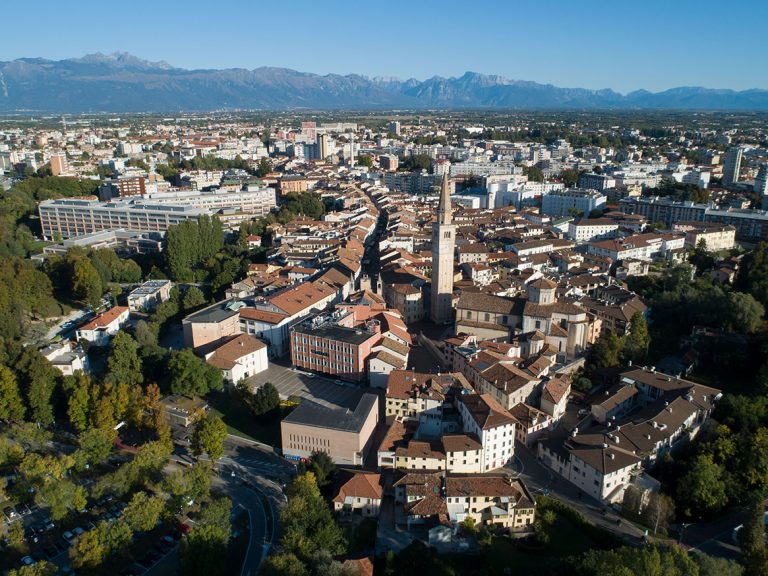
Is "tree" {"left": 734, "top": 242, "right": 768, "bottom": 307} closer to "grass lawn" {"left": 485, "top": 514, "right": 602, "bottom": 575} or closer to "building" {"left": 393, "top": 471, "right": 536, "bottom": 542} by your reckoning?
"grass lawn" {"left": 485, "top": 514, "right": 602, "bottom": 575}

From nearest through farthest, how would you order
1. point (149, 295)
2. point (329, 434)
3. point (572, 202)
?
1. point (329, 434)
2. point (149, 295)
3. point (572, 202)

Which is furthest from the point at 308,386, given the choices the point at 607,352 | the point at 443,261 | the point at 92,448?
the point at 607,352

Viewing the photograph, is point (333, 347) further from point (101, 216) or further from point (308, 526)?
point (101, 216)

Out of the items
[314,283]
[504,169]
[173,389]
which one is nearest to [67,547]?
[173,389]

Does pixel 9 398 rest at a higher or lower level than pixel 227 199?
lower

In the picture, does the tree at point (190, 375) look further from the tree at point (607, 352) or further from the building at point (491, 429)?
the tree at point (607, 352)

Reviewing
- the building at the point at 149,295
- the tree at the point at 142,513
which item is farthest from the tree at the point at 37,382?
the building at the point at 149,295

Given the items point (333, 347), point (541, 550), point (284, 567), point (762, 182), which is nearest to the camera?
point (284, 567)
